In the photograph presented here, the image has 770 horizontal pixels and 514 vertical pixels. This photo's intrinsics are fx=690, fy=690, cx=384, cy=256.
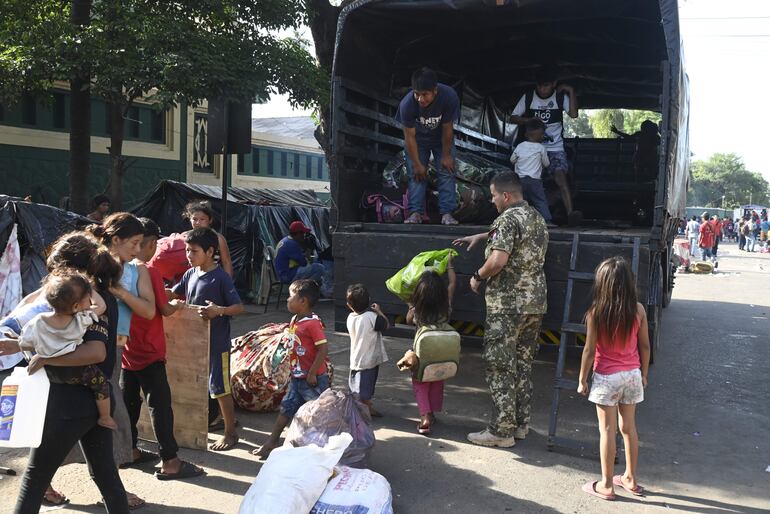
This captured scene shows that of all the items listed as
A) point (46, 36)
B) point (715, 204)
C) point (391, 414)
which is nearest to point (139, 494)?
point (391, 414)

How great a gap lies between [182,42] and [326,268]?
3.98 metres

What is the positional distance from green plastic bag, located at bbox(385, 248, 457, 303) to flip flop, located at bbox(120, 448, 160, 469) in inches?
79.6

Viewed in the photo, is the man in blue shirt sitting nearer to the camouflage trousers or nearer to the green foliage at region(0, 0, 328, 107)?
the green foliage at region(0, 0, 328, 107)

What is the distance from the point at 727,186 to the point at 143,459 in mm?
116307

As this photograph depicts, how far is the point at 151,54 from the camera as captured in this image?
9.05m

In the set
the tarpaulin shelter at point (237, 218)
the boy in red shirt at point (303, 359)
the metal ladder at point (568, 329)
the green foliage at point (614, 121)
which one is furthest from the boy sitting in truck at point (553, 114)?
the green foliage at point (614, 121)

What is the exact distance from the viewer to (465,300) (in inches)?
211

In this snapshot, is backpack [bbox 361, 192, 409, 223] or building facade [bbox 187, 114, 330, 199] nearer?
backpack [bbox 361, 192, 409, 223]

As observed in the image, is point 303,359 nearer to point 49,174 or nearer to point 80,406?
point 80,406

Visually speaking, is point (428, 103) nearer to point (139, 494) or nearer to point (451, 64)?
point (451, 64)

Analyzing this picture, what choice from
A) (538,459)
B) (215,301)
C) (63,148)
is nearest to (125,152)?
(63,148)

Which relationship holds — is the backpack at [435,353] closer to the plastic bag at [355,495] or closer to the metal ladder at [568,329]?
the metal ladder at [568,329]

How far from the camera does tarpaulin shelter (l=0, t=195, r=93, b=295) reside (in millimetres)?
7297

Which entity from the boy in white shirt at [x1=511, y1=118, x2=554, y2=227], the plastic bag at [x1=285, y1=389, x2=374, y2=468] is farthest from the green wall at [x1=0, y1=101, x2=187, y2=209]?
the plastic bag at [x1=285, y1=389, x2=374, y2=468]
